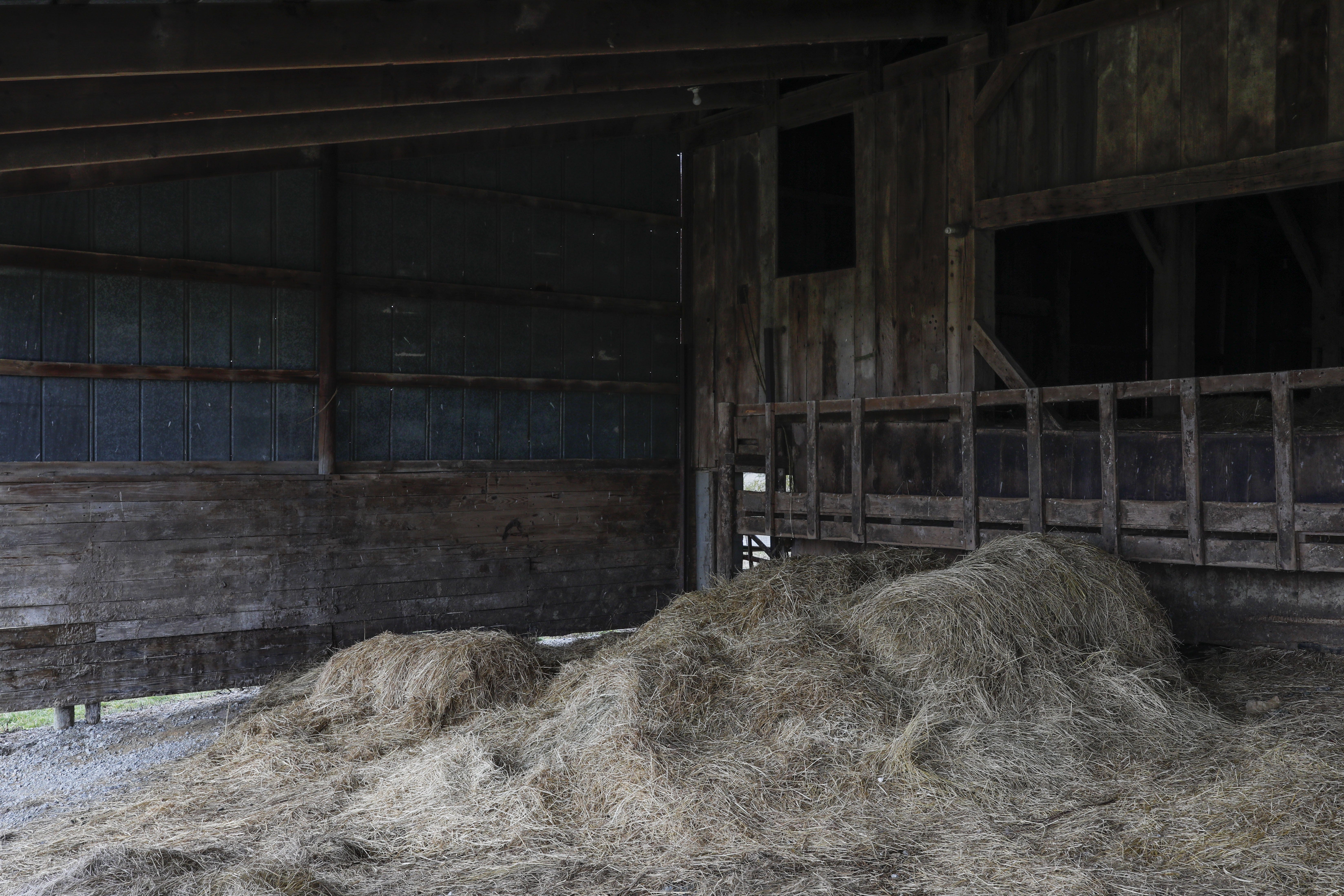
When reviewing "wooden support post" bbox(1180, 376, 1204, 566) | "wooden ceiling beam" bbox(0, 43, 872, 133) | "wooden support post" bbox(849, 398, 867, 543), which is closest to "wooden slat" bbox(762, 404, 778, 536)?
"wooden support post" bbox(849, 398, 867, 543)

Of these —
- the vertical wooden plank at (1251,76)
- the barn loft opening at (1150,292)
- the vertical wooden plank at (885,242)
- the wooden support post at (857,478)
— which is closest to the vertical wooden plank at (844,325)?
the vertical wooden plank at (885,242)

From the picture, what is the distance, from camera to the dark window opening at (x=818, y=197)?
33.4ft

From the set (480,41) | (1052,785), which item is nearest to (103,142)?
(480,41)

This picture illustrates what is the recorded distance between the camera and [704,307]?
9.88 metres

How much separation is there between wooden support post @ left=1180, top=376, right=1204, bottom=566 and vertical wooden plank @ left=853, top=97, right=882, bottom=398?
271 cm

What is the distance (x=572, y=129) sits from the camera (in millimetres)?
9195

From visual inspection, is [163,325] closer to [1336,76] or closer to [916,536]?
[916,536]

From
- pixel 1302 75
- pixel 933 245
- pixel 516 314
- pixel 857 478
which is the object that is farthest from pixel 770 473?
pixel 1302 75

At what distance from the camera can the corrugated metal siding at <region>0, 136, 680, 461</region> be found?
7.11 m

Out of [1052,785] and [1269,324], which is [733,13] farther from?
[1269,324]

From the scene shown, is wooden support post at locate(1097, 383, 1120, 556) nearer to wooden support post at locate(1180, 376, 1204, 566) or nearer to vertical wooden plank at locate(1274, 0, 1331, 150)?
wooden support post at locate(1180, 376, 1204, 566)

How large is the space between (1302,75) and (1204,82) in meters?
0.54

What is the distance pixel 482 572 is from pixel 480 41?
5168 millimetres

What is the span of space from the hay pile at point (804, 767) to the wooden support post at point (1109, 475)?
30 centimetres
